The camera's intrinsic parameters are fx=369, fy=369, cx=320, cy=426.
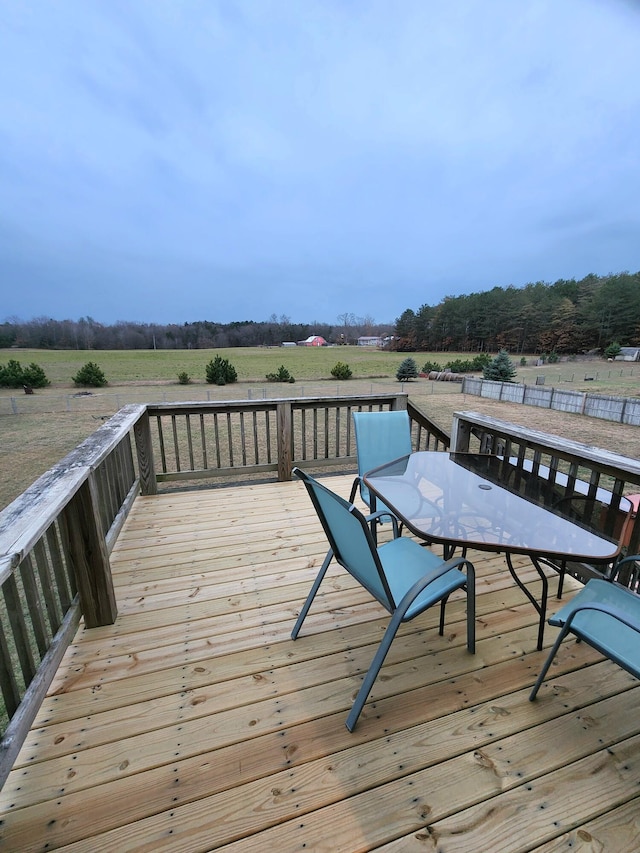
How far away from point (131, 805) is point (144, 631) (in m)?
0.78

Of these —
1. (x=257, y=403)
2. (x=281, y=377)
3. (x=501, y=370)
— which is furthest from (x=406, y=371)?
(x=257, y=403)

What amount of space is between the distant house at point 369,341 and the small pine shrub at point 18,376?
24697 mm

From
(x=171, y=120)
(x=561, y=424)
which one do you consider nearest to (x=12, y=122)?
(x=171, y=120)

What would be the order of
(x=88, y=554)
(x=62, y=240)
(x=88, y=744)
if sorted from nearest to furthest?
(x=88, y=744) < (x=88, y=554) < (x=62, y=240)

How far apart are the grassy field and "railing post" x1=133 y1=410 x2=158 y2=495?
199 inches

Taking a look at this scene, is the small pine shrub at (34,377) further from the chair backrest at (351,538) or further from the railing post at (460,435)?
the chair backrest at (351,538)

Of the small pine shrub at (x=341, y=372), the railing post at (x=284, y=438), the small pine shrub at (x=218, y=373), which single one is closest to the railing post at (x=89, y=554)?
the railing post at (x=284, y=438)

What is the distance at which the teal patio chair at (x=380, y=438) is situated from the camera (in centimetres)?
278

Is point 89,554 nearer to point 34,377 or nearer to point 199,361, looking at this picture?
point 34,377

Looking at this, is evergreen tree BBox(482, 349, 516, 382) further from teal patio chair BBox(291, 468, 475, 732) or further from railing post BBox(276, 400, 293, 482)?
teal patio chair BBox(291, 468, 475, 732)

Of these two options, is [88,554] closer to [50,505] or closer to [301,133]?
[50,505]

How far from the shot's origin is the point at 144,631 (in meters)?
1.78

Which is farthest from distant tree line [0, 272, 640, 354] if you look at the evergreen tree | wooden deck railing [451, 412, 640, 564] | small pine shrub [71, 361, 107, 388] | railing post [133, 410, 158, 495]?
wooden deck railing [451, 412, 640, 564]

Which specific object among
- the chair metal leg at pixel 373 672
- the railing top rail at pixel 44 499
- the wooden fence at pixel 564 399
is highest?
the railing top rail at pixel 44 499
